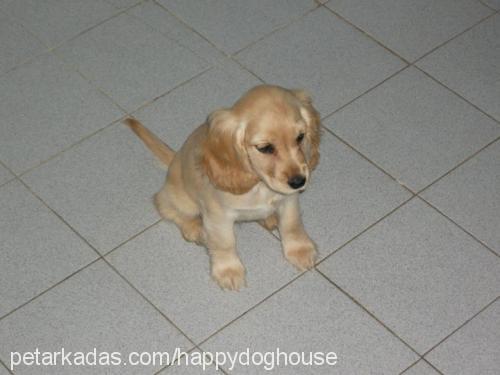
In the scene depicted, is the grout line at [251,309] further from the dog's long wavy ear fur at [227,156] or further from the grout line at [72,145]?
the grout line at [72,145]

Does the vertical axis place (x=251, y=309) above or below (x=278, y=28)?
below

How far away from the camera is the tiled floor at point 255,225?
2.78 metres

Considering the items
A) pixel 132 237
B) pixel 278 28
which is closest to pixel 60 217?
pixel 132 237

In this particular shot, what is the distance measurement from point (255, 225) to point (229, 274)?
28 centimetres

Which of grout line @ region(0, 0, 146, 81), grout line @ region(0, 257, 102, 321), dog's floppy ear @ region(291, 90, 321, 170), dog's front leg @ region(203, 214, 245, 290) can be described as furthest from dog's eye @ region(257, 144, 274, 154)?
grout line @ region(0, 0, 146, 81)

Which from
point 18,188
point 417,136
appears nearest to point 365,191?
point 417,136

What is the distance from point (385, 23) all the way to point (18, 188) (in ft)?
5.77

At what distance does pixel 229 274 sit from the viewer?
2.87m

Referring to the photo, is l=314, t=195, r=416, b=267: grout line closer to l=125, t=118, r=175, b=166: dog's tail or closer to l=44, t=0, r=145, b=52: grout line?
l=125, t=118, r=175, b=166: dog's tail

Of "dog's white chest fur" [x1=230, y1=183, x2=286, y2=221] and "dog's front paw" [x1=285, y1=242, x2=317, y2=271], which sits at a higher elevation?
"dog's white chest fur" [x1=230, y1=183, x2=286, y2=221]

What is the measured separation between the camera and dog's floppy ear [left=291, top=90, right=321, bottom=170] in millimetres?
2500

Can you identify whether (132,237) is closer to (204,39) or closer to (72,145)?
(72,145)

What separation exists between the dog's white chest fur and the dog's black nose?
0.21 m

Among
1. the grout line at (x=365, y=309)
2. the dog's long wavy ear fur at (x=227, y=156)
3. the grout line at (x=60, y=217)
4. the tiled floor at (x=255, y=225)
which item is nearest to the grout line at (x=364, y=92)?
the tiled floor at (x=255, y=225)
